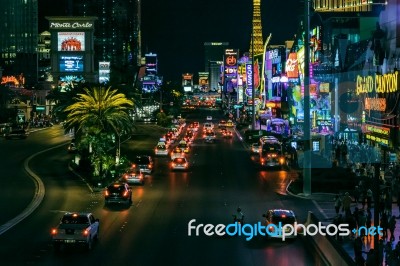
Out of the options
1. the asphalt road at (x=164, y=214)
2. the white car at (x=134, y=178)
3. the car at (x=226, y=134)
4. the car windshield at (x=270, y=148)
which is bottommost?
the asphalt road at (x=164, y=214)

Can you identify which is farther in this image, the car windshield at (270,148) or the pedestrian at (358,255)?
the car windshield at (270,148)

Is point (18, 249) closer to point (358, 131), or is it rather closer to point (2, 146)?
point (358, 131)

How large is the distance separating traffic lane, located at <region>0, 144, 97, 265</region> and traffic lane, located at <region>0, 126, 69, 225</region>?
1.05 m

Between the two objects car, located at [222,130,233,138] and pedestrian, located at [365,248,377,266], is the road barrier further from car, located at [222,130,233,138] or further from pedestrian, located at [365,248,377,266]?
car, located at [222,130,233,138]

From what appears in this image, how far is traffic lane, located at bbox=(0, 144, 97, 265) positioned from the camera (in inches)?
974

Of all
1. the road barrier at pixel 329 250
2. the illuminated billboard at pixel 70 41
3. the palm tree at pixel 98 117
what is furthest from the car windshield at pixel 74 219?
the illuminated billboard at pixel 70 41

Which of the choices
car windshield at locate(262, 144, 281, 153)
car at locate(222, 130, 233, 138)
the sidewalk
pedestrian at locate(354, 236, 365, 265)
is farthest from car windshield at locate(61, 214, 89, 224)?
car at locate(222, 130, 233, 138)

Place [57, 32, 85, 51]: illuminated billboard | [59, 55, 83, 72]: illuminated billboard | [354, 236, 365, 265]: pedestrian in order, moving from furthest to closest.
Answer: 1. [57, 32, 85, 51]: illuminated billboard
2. [59, 55, 83, 72]: illuminated billboard
3. [354, 236, 365, 265]: pedestrian

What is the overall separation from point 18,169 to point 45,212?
69.2ft

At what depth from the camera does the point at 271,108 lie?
122 metres

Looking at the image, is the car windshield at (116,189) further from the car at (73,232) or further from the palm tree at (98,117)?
the palm tree at (98,117)

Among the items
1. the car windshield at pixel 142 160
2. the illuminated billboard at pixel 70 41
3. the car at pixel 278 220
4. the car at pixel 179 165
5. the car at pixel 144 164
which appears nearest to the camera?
the car at pixel 278 220

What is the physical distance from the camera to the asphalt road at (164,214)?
24.3m

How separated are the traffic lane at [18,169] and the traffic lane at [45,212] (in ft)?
3.45
